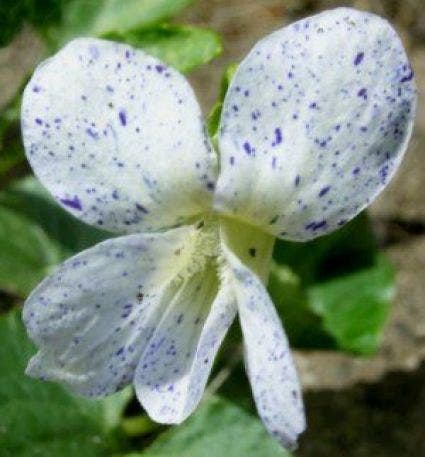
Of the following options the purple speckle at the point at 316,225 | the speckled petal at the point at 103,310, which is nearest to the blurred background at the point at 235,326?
the speckled petal at the point at 103,310

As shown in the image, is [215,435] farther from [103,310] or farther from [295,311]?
[103,310]

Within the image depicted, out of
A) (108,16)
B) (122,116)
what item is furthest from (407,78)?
(108,16)

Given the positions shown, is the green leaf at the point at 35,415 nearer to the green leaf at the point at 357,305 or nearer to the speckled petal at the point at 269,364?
the green leaf at the point at 357,305

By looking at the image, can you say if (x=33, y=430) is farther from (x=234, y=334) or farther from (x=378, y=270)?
(x=378, y=270)

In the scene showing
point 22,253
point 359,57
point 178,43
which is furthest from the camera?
point 22,253

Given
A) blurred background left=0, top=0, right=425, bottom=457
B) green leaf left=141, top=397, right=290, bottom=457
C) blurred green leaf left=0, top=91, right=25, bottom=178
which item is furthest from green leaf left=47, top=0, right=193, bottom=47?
green leaf left=141, top=397, right=290, bottom=457

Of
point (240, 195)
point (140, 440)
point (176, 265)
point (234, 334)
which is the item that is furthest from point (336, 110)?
point (140, 440)
